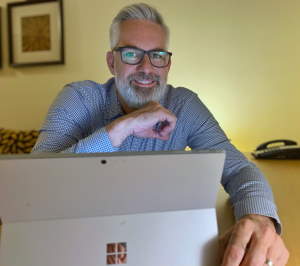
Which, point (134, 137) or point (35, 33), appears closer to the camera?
point (134, 137)

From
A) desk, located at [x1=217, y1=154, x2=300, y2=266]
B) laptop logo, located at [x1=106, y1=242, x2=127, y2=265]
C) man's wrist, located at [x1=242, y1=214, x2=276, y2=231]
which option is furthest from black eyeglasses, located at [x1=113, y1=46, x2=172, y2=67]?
laptop logo, located at [x1=106, y1=242, x2=127, y2=265]

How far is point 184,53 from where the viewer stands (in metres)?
2.01

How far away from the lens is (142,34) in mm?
1041

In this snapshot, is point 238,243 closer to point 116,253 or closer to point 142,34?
point 116,253

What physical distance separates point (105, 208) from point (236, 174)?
0.46 m

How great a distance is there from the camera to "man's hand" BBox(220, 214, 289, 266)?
0.46 metres

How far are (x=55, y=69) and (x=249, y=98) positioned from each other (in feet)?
4.51

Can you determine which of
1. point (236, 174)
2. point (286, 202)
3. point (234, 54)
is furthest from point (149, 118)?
point (234, 54)

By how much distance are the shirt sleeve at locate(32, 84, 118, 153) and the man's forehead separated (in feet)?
0.85

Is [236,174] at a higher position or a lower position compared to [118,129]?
lower

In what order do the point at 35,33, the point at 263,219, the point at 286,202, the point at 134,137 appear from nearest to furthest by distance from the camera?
the point at 263,219
the point at 286,202
the point at 134,137
the point at 35,33

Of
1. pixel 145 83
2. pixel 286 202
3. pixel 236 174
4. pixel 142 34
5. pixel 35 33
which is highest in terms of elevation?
pixel 35 33

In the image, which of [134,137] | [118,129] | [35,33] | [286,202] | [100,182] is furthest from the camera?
[35,33]

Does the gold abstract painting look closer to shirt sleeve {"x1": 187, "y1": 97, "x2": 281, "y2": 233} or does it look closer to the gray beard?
the gray beard
